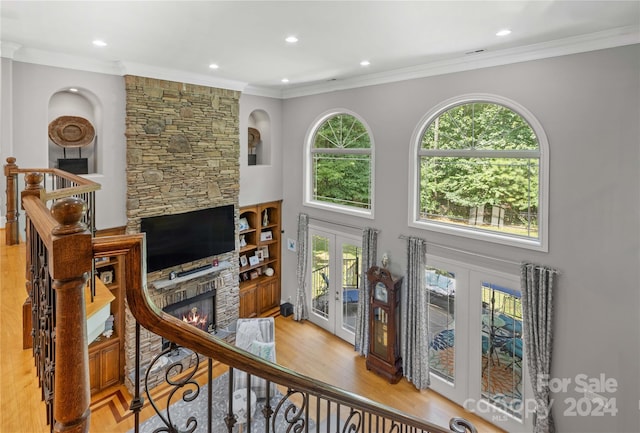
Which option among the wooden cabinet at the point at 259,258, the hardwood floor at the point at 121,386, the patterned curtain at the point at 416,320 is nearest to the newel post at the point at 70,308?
the hardwood floor at the point at 121,386

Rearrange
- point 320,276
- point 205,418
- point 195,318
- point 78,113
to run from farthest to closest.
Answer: point 320,276, point 195,318, point 78,113, point 205,418

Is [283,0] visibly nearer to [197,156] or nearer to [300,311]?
[197,156]

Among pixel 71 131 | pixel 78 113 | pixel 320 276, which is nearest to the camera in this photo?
pixel 71 131

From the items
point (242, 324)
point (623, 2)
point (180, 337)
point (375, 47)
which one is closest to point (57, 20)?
point (375, 47)

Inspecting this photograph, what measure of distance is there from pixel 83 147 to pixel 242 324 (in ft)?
11.4

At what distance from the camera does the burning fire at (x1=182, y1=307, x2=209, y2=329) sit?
6.31 metres

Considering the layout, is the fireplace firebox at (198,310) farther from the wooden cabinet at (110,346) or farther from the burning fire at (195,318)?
the wooden cabinet at (110,346)

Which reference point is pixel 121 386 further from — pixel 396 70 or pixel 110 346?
pixel 396 70

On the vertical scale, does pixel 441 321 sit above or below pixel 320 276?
below

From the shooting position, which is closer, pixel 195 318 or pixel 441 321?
pixel 441 321

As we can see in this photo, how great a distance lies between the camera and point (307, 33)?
3.76 meters

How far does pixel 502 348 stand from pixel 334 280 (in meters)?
3.08

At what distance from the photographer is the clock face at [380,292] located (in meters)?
5.74

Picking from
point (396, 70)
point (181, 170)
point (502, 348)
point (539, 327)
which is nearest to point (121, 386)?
point (181, 170)
